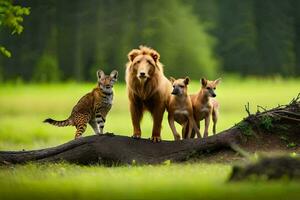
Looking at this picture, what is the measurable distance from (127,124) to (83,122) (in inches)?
277

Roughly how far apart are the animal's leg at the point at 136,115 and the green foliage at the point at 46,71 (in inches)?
1151

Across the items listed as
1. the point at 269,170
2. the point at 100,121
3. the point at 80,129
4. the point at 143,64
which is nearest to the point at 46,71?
the point at 80,129

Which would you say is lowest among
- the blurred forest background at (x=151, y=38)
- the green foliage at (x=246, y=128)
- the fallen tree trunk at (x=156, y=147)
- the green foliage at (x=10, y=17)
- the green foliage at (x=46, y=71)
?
the fallen tree trunk at (x=156, y=147)

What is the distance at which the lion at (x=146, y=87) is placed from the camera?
1305 cm

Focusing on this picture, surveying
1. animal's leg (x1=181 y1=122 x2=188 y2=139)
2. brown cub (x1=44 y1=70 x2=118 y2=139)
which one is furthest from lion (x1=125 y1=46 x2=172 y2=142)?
brown cub (x1=44 y1=70 x2=118 y2=139)

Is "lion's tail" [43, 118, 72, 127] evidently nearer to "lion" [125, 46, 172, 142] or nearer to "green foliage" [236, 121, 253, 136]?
"lion" [125, 46, 172, 142]

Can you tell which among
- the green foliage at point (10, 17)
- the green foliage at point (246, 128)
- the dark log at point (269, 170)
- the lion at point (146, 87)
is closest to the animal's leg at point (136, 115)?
the lion at point (146, 87)

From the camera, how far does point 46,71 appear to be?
42750 mm

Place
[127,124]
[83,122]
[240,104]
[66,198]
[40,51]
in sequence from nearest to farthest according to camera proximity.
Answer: [66,198] → [83,122] → [127,124] → [240,104] → [40,51]

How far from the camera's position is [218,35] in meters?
46.8

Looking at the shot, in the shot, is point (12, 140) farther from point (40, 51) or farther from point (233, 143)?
point (40, 51)

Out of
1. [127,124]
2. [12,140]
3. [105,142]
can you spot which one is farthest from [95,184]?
[127,124]

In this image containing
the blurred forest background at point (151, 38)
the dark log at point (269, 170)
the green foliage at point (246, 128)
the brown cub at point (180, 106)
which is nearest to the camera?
the dark log at point (269, 170)

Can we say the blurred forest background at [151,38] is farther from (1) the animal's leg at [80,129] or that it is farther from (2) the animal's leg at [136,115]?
(2) the animal's leg at [136,115]
